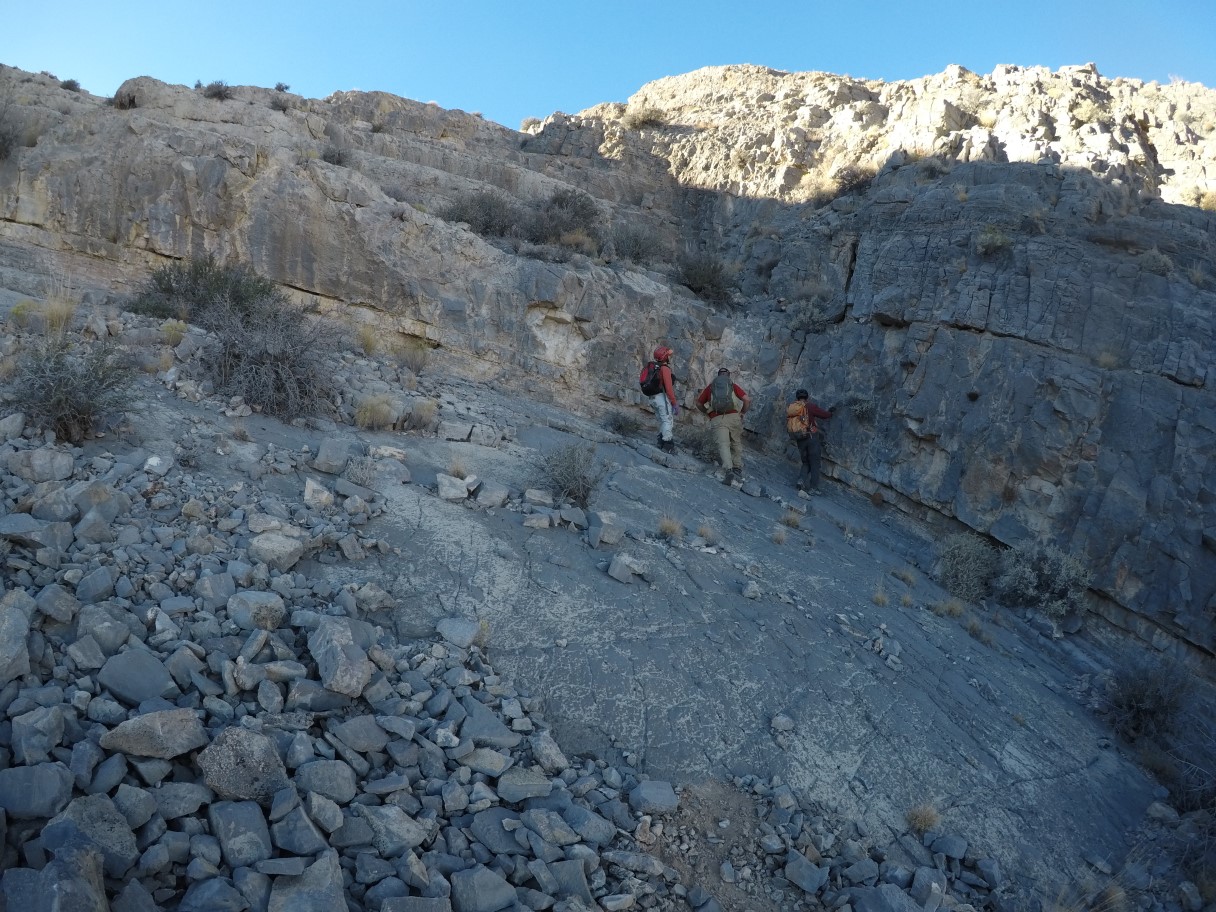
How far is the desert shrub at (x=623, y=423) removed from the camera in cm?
1237

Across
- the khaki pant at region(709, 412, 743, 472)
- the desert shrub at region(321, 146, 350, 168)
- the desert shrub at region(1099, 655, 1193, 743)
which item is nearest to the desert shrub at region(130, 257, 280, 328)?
the desert shrub at region(321, 146, 350, 168)

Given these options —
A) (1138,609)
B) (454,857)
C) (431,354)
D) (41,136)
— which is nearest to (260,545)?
(454,857)

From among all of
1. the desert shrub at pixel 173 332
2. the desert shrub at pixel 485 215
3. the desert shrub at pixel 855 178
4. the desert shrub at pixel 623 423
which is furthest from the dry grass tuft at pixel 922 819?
the desert shrub at pixel 855 178

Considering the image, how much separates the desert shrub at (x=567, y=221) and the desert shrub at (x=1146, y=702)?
11603mm

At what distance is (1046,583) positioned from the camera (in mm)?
9523

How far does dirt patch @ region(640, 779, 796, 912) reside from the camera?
13.0ft

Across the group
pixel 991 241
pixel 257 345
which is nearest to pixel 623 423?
pixel 257 345

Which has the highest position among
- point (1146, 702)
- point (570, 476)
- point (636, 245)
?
point (636, 245)

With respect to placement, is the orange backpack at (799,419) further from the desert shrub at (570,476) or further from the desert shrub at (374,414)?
the desert shrub at (374,414)

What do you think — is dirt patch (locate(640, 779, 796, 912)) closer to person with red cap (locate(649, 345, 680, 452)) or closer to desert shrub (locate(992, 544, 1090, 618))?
desert shrub (locate(992, 544, 1090, 618))

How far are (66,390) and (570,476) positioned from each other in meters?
4.35

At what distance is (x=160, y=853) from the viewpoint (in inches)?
110

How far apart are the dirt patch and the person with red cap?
299 inches

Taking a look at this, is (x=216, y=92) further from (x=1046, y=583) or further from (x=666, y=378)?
(x=1046, y=583)
